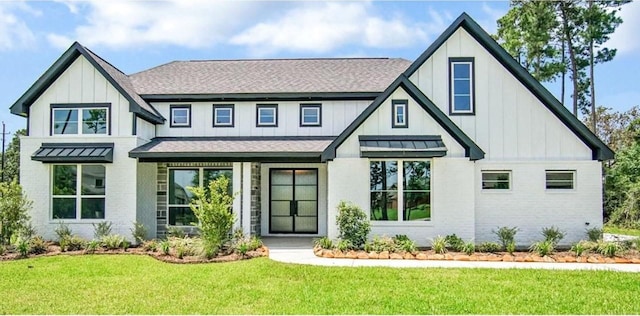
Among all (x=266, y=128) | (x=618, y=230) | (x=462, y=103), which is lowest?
(x=618, y=230)

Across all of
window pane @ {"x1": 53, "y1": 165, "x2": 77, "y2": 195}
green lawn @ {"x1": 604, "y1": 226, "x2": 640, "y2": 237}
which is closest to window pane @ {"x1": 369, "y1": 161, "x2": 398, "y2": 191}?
window pane @ {"x1": 53, "y1": 165, "x2": 77, "y2": 195}

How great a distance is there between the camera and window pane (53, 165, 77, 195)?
14602mm

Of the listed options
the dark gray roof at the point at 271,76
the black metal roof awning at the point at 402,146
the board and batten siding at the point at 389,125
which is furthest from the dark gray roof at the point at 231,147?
the black metal roof awning at the point at 402,146

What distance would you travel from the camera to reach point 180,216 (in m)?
15.7

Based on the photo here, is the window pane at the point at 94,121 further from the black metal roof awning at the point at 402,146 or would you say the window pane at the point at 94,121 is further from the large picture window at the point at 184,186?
the black metal roof awning at the point at 402,146

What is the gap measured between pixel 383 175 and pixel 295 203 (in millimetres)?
4280

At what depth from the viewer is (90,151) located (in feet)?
46.8

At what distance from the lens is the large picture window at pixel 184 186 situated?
1563cm

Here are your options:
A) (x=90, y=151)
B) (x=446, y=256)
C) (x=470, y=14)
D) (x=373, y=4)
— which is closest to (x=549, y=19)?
(x=470, y=14)

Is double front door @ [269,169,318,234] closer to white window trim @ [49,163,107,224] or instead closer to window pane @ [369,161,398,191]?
window pane @ [369,161,398,191]

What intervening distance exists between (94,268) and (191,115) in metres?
7.57

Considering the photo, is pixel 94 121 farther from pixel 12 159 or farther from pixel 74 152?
pixel 12 159

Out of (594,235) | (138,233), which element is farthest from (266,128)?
(594,235)

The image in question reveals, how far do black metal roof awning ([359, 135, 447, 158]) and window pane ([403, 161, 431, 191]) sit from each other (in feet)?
1.99
